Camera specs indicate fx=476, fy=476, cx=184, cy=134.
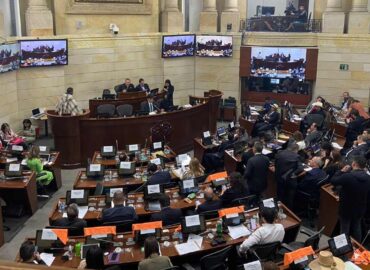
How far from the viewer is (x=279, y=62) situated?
56.3 ft

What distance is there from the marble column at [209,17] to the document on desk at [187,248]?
42.6 ft

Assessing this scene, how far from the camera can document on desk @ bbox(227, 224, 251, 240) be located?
681cm

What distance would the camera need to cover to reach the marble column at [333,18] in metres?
16.6

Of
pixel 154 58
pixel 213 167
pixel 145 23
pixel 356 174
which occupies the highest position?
pixel 145 23

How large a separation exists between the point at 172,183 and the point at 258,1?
13.7 m

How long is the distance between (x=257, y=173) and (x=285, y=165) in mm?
565

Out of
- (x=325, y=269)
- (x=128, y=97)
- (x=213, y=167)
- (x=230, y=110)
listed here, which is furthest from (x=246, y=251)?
(x=230, y=110)

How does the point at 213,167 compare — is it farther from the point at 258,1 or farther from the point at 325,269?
the point at 258,1

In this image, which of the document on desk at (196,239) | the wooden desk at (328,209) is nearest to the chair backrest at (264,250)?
the document on desk at (196,239)

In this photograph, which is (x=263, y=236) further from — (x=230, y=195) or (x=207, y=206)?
(x=230, y=195)

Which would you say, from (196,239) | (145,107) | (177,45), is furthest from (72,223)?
(177,45)

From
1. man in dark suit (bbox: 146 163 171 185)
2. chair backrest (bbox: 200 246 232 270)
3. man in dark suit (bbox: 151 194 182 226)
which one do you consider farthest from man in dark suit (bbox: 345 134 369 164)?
chair backrest (bbox: 200 246 232 270)

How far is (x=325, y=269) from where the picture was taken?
548 cm

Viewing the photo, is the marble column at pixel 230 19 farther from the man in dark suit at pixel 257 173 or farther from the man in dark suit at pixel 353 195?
the man in dark suit at pixel 353 195
